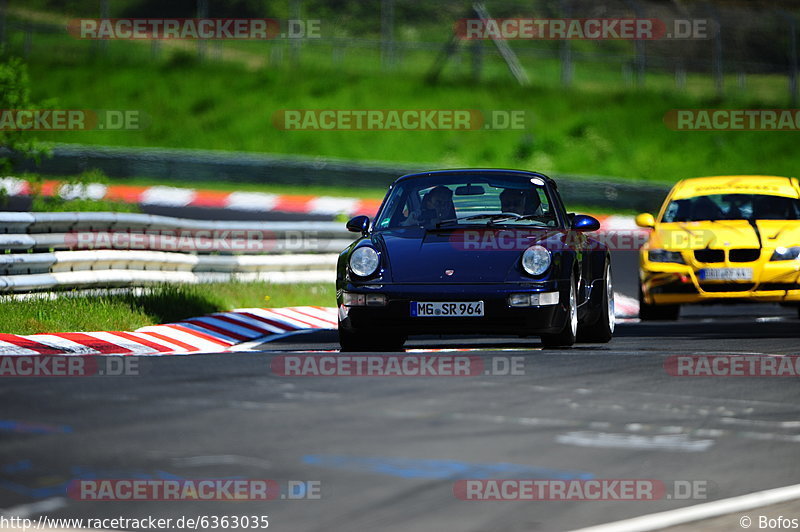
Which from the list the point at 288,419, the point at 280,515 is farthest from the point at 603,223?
the point at 280,515

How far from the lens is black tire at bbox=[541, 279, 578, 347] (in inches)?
417

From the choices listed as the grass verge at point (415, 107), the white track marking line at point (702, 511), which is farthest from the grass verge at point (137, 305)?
the grass verge at point (415, 107)

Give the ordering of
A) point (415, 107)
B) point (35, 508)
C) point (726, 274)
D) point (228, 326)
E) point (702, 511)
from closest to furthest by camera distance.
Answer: point (35, 508), point (702, 511), point (228, 326), point (726, 274), point (415, 107)

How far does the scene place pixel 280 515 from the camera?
17.7ft

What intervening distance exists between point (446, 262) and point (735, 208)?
18.6 ft

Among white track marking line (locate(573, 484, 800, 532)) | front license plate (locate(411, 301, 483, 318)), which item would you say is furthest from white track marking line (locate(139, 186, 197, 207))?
white track marking line (locate(573, 484, 800, 532))

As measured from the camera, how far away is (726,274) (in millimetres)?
14211

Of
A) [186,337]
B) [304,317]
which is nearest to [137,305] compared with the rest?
[186,337]

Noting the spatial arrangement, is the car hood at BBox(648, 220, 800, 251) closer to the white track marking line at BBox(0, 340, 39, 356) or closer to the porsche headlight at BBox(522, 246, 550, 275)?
the porsche headlight at BBox(522, 246, 550, 275)

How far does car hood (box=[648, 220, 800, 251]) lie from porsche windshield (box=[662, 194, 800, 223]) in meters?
0.27

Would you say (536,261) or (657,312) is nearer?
(536,261)

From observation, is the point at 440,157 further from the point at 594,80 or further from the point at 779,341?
the point at 779,341

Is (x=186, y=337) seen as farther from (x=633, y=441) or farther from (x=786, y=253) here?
(x=633, y=441)

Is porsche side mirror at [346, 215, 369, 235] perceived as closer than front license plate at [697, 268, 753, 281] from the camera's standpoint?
Yes
